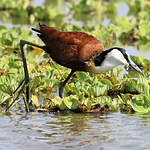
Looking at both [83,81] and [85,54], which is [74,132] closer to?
[85,54]

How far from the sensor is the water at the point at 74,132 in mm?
4070

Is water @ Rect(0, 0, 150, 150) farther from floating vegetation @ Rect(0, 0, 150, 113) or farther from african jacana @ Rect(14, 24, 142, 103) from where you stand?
african jacana @ Rect(14, 24, 142, 103)

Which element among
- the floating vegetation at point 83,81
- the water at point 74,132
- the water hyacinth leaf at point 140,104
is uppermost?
the floating vegetation at point 83,81

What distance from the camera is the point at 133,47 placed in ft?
30.1

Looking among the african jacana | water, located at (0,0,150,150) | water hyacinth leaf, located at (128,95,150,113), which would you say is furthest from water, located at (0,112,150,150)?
the african jacana

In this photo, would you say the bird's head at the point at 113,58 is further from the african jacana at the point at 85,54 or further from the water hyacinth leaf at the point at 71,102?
the water hyacinth leaf at the point at 71,102

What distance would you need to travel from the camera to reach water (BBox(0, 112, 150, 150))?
4.07m

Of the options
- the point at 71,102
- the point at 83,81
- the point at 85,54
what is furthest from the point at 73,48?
the point at 83,81

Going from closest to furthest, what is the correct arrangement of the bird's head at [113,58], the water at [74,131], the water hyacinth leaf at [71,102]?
the water at [74,131] → the bird's head at [113,58] → the water hyacinth leaf at [71,102]

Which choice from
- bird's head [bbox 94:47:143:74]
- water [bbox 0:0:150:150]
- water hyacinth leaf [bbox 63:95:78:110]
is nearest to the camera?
water [bbox 0:0:150:150]

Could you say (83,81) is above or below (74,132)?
above

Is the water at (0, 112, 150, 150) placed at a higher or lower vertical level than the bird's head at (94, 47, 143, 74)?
lower

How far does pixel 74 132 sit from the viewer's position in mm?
4484

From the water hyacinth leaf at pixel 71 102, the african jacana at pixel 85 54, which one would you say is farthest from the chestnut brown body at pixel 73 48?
the water hyacinth leaf at pixel 71 102
